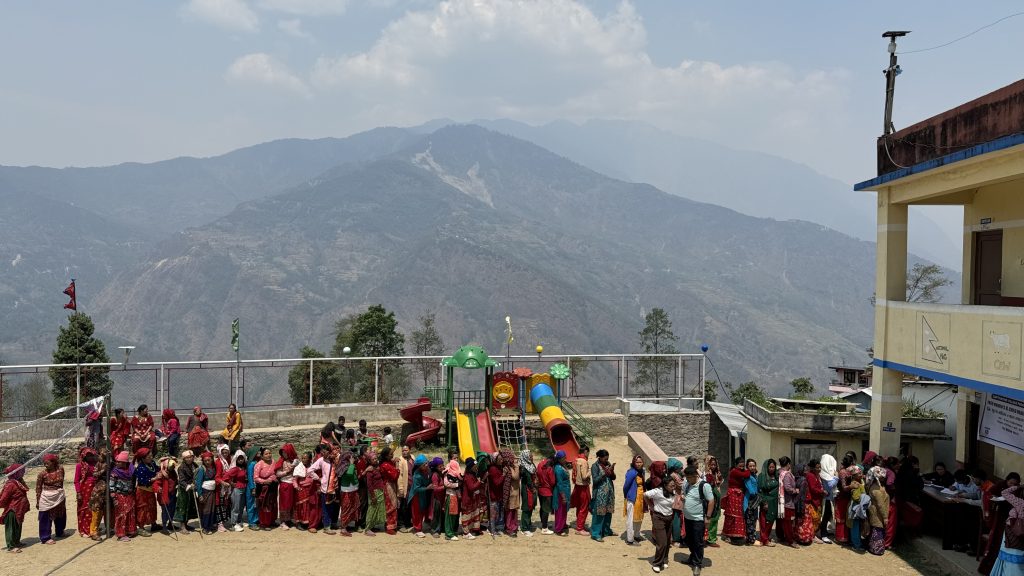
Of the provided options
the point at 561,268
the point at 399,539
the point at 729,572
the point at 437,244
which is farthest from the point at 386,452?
the point at 561,268

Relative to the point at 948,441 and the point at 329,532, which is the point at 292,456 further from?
the point at 948,441

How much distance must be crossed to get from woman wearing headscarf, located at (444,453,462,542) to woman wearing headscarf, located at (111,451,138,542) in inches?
194

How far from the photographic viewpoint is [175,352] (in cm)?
13925

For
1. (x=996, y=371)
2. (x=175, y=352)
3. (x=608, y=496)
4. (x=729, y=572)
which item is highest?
(x=996, y=371)

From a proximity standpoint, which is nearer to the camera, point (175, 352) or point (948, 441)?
point (948, 441)

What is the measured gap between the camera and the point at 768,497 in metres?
11.9

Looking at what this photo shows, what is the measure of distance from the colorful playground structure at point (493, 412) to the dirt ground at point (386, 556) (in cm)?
661

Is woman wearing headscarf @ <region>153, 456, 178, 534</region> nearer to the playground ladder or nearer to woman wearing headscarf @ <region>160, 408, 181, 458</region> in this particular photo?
woman wearing headscarf @ <region>160, 408, 181, 458</region>

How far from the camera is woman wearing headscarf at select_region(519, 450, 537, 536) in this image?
1229cm

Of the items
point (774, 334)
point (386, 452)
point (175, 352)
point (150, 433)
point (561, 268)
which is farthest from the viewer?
point (561, 268)

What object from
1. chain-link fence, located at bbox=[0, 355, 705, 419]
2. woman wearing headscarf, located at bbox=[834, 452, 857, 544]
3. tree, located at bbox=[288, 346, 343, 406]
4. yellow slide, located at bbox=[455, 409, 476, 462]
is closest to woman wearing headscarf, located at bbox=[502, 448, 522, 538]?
woman wearing headscarf, located at bbox=[834, 452, 857, 544]

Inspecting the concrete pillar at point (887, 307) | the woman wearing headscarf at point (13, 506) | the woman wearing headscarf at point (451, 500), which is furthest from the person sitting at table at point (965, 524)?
the woman wearing headscarf at point (13, 506)

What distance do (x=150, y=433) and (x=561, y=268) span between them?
17948 centimetres

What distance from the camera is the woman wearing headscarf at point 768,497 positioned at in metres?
11.9
